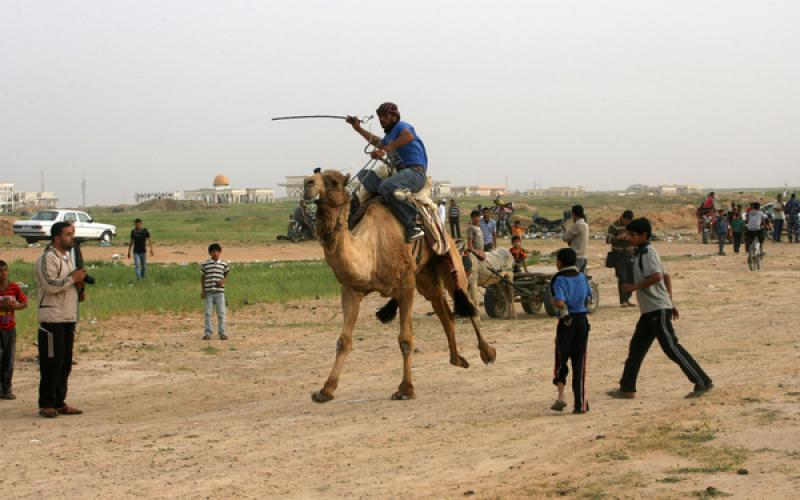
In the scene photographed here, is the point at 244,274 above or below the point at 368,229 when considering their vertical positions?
below

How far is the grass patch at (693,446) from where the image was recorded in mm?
8289

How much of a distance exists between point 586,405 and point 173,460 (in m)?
4.09

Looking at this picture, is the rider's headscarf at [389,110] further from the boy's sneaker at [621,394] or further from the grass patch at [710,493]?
the grass patch at [710,493]

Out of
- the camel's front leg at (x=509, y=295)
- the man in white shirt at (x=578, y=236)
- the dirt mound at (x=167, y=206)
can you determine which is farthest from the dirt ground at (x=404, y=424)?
the dirt mound at (x=167, y=206)

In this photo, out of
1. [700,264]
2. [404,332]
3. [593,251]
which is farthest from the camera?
[593,251]

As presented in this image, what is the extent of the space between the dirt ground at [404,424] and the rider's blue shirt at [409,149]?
264 cm

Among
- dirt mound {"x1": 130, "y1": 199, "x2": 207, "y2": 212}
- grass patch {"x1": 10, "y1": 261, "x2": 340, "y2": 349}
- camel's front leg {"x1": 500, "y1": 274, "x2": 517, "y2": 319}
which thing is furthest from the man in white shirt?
dirt mound {"x1": 130, "y1": 199, "x2": 207, "y2": 212}

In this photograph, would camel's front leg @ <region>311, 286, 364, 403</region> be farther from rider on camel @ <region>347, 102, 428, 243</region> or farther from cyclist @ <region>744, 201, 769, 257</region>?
cyclist @ <region>744, 201, 769, 257</region>

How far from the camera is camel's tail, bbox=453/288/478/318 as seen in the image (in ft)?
→ 45.0

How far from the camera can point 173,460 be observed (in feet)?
31.0

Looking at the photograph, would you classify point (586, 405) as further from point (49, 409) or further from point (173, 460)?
point (49, 409)

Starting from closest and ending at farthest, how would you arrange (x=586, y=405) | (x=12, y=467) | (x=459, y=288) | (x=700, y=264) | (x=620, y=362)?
1. (x=12, y=467)
2. (x=586, y=405)
3. (x=459, y=288)
4. (x=620, y=362)
5. (x=700, y=264)

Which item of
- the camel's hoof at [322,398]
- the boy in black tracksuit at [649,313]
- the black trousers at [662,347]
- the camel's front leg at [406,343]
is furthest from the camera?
the camel's front leg at [406,343]

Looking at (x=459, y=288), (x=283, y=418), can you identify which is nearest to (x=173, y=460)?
(x=283, y=418)
